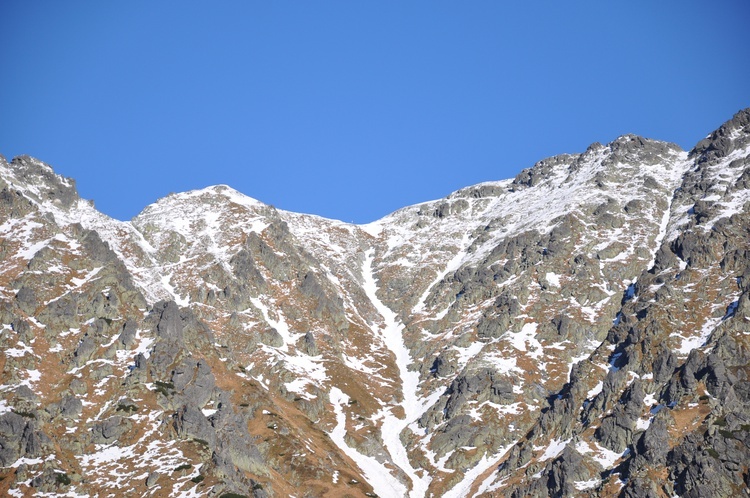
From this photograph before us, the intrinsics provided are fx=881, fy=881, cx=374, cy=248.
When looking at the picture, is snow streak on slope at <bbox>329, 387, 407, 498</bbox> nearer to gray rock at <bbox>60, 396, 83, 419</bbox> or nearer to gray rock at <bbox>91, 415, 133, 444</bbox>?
gray rock at <bbox>91, 415, 133, 444</bbox>

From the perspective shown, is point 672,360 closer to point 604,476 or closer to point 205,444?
point 604,476

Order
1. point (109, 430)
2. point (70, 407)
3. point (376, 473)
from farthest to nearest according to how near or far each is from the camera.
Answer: point (376, 473)
point (70, 407)
point (109, 430)

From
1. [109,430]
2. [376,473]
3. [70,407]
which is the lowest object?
[376,473]

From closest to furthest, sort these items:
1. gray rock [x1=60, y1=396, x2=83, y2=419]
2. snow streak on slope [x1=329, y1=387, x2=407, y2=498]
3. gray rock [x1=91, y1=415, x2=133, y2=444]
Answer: gray rock [x1=91, y1=415, x2=133, y2=444] → gray rock [x1=60, y1=396, x2=83, y2=419] → snow streak on slope [x1=329, y1=387, x2=407, y2=498]

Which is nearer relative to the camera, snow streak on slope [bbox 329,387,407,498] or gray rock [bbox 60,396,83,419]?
gray rock [bbox 60,396,83,419]

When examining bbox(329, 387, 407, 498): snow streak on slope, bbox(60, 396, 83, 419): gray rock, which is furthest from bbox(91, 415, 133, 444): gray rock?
bbox(329, 387, 407, 498): snow streak on slope

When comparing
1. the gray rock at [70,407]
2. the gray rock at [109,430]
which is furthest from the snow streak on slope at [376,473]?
the gray rock at [70,407]

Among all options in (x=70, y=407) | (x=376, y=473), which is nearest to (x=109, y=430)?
(x=70, y=407)

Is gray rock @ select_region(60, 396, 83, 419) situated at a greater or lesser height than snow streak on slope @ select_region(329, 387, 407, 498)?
greater

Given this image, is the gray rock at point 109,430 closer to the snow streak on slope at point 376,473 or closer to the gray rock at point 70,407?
the gray rock at point 70,407

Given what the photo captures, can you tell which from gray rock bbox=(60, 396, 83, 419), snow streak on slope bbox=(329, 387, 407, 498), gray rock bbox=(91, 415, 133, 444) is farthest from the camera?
snow streak on slope bbox=(329, 387, 407, 498)

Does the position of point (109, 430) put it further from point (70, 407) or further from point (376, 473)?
point (376, 473)

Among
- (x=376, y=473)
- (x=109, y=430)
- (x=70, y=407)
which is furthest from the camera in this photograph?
(x=376, y=473)

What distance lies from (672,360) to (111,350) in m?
122
